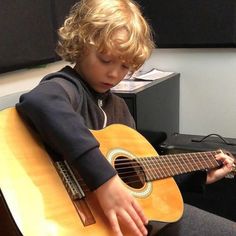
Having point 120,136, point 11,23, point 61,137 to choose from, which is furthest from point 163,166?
point 11,23

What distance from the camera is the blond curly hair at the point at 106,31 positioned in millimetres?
891

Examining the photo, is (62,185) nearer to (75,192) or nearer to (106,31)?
(75,192)

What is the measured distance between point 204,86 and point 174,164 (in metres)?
0.98

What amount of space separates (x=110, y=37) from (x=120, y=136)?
0.24 meters

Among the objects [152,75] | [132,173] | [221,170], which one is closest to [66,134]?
[132,173]

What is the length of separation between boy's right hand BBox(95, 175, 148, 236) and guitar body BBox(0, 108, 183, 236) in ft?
0.07

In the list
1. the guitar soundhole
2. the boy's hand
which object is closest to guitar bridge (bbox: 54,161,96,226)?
the guitar soundhole

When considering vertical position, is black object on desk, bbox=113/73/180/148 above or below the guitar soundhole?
below

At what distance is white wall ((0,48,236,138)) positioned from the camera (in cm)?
183

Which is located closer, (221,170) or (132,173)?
(132,173)

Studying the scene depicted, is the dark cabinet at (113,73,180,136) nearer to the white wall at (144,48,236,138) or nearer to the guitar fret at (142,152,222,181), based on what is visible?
the white wall at (144,48,236,138)

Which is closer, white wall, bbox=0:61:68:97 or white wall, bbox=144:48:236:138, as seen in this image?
white wall, bbox=0:61:68:97

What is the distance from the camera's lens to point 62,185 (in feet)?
2.42

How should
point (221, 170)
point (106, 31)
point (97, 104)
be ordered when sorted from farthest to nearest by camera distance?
1. point (221, 170)
2. point (97, 104)
3. point (106, 31)
